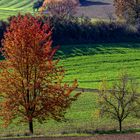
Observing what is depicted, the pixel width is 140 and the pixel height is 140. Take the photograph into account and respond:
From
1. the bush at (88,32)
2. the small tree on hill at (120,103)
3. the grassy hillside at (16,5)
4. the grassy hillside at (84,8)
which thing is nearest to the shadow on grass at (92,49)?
the bush at (88,32)

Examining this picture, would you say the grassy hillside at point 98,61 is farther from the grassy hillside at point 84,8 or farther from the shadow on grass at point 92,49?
the grassy hillside at point 84,8

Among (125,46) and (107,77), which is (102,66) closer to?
(107,77)

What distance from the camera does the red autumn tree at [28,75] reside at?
4162 cm

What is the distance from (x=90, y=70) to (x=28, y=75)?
40.5m

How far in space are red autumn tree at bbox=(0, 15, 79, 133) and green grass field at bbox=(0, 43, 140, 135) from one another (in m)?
6.26

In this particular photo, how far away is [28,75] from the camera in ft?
138

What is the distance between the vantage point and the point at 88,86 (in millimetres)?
70875

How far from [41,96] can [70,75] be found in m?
37.1

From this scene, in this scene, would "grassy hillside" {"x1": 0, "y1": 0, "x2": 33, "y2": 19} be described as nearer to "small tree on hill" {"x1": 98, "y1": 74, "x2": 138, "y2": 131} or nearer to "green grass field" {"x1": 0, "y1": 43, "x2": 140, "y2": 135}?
"green grass field" {"x1": 0, "y1": 43, "x2": 140, "y2": 135}

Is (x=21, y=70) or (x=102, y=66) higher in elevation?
(x=21, y=70)

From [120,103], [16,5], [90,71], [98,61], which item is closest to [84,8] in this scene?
[16,5]

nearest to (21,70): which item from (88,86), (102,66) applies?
(88,86)

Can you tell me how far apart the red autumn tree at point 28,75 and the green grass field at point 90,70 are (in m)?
6.26

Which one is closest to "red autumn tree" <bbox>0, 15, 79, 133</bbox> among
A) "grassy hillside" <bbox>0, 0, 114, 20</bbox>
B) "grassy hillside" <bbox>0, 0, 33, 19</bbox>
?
"grassy hillside" <bbox>0, 0, 114, 20</bbox>
